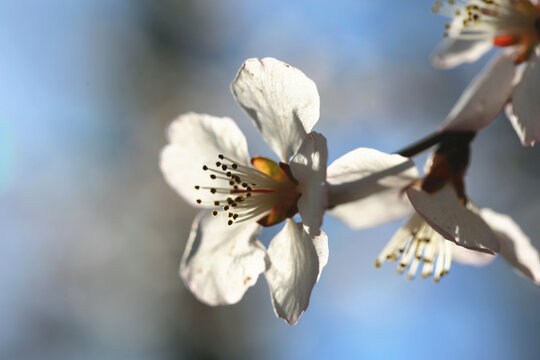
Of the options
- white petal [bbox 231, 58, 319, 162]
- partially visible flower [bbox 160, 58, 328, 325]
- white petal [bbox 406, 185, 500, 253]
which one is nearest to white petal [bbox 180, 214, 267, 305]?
partially visible flower [bbox 160, 58, 328, 325]

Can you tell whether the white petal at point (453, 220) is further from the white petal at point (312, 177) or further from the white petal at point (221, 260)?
the white petal at point (221, 260)

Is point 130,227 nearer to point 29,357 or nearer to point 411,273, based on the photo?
point 29,357

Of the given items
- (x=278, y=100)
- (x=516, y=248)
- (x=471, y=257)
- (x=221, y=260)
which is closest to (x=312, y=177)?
(x=278, y=100)

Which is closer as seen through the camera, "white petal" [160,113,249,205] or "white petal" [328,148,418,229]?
"white petal" [328,148,418,229]

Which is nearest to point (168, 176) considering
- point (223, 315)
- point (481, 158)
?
point (481, 158)

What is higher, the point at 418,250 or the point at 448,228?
the point at 448,228

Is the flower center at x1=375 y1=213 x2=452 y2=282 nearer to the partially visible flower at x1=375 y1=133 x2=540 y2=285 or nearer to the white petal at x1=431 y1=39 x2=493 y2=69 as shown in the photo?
the partially visible flower at x1=375 y1=133 x2=540 y2=285

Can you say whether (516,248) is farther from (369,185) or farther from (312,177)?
(312,177)

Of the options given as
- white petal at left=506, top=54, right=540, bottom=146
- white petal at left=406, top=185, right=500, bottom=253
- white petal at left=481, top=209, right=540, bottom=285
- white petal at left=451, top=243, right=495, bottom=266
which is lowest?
white petal at left=451, top=243, right=495, bottom=266
